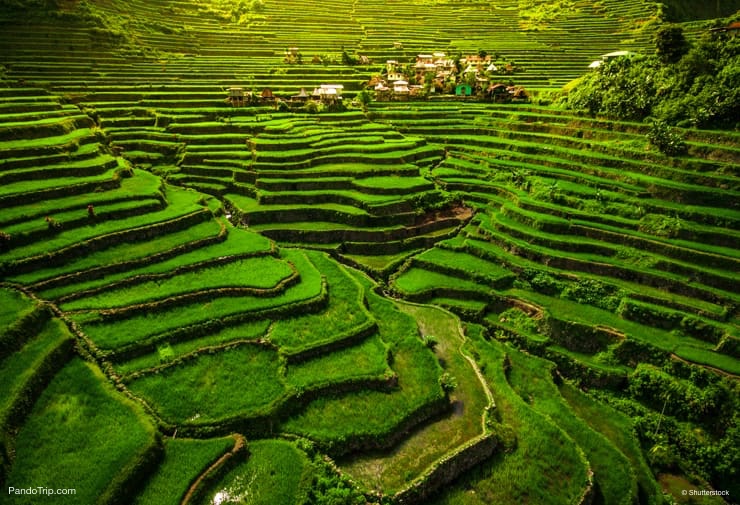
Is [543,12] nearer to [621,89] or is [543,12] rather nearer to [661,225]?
[621,89]

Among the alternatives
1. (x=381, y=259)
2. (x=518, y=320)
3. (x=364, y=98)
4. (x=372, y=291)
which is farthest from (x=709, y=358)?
(x=364, y=98)

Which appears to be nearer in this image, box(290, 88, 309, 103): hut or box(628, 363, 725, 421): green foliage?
box(628, 363, 725, 421): green foliage

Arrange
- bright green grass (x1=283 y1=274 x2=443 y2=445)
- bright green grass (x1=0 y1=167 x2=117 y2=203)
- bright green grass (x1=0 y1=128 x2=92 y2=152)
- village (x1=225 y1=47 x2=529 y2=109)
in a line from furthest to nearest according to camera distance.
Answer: village (x1=225 y1=47 x2=529 y2=109), bright green grass (x1=0 y1=128 x2=92 y2=152), bright green grass (x1=0 y1=167 x2=117 y2=203), bright green grass (x1=283 y1=274 x2=443 y2=445)

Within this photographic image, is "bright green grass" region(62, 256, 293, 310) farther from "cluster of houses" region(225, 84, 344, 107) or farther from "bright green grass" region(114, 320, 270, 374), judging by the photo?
"cluster of houses" region(225, 84, 344, 107)

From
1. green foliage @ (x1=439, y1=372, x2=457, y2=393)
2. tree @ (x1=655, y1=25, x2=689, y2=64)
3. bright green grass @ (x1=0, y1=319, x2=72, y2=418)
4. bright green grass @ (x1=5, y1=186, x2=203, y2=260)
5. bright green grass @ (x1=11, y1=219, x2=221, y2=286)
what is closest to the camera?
bright green grass @ (x1=0, y1=319, x2=72, y2=418)

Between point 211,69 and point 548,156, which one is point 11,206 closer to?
point 548,156

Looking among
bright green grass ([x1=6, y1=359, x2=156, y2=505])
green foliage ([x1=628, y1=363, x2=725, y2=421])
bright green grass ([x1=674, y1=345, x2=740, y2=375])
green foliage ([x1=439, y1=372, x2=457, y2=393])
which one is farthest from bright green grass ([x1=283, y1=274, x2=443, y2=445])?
bright green grass ([x1=674, y1=345, x2=740, y2=375])
